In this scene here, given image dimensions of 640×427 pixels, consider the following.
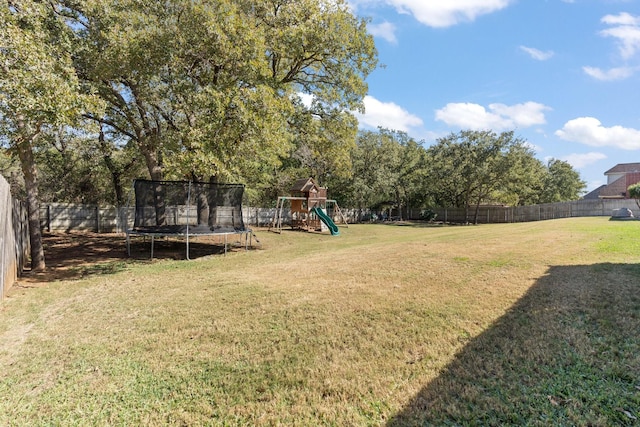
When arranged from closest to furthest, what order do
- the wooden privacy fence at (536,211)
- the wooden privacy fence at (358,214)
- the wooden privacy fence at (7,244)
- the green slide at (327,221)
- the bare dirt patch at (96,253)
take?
the wooden privacy fence at (7,244) → the bare dirt patch at (96,253) → the wooden privacy fence at (358,214) → the green slide at (327,221) → the wooden privacy fence at (536,211)

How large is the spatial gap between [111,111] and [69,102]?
21.3 feet

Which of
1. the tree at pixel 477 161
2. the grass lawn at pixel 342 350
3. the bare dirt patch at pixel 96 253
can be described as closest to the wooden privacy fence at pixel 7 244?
the grass lawn at pixel 342 350

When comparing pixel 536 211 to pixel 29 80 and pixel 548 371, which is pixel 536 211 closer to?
pixel 548 371

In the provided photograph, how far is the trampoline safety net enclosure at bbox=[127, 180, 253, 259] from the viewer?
33.0 feet

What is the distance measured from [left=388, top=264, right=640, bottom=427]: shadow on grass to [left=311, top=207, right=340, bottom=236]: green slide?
44.1 ft

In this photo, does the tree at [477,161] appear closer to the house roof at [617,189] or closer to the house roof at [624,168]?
the house roof at [617,189]

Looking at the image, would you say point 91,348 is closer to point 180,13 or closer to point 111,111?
point 180,13

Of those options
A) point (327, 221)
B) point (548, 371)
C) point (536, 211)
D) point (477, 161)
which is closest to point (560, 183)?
point (536, 211)

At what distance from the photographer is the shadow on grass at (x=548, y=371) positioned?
7.13ft

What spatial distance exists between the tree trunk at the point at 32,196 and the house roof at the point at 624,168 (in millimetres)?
58864

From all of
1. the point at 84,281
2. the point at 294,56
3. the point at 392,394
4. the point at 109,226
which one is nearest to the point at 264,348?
the point at 392,394

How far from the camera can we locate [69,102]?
19.0 ft

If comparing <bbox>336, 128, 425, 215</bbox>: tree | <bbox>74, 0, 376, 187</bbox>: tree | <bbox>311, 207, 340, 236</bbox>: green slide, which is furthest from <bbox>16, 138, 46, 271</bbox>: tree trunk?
<bbox>336, 128, 425, 215</bbox>: tree

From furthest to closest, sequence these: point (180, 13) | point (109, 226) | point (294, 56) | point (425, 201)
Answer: point (425, 201), point (109, 226), point (294, 56), point (180, 13)
